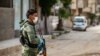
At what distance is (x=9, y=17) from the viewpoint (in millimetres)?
24156

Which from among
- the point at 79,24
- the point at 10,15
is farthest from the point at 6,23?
the point at 79,24

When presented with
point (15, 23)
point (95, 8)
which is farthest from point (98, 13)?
point (15, 23)

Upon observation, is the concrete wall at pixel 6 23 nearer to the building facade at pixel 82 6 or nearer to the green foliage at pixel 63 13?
the green foliage at pixel 63 13

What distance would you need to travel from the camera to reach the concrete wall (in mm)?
22688

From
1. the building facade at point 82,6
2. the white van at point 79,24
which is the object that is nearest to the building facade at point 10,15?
the white van at point 79,24

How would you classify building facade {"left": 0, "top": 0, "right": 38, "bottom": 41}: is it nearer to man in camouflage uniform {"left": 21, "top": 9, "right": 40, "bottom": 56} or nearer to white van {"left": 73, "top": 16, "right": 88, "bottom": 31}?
man in camouflage uniform {"left": 21, "top": 9, "right": 40, "bottom": 56}

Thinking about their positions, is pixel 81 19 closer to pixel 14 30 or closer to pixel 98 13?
pixel 14 30

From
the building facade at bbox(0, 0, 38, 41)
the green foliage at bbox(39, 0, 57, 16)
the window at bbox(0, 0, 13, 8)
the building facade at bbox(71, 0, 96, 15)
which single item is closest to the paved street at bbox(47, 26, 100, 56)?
the building facade at bbox(0, 0, 38, 41)

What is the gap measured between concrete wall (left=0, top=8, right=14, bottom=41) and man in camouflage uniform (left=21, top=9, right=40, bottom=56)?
15.1 metres

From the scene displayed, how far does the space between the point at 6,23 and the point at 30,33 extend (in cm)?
1650

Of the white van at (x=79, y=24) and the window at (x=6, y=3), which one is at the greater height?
the window at (x=6, y=3)

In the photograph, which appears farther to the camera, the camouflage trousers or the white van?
the white van

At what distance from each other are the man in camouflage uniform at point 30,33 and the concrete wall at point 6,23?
15.1 m

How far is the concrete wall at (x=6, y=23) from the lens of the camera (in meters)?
22.7
